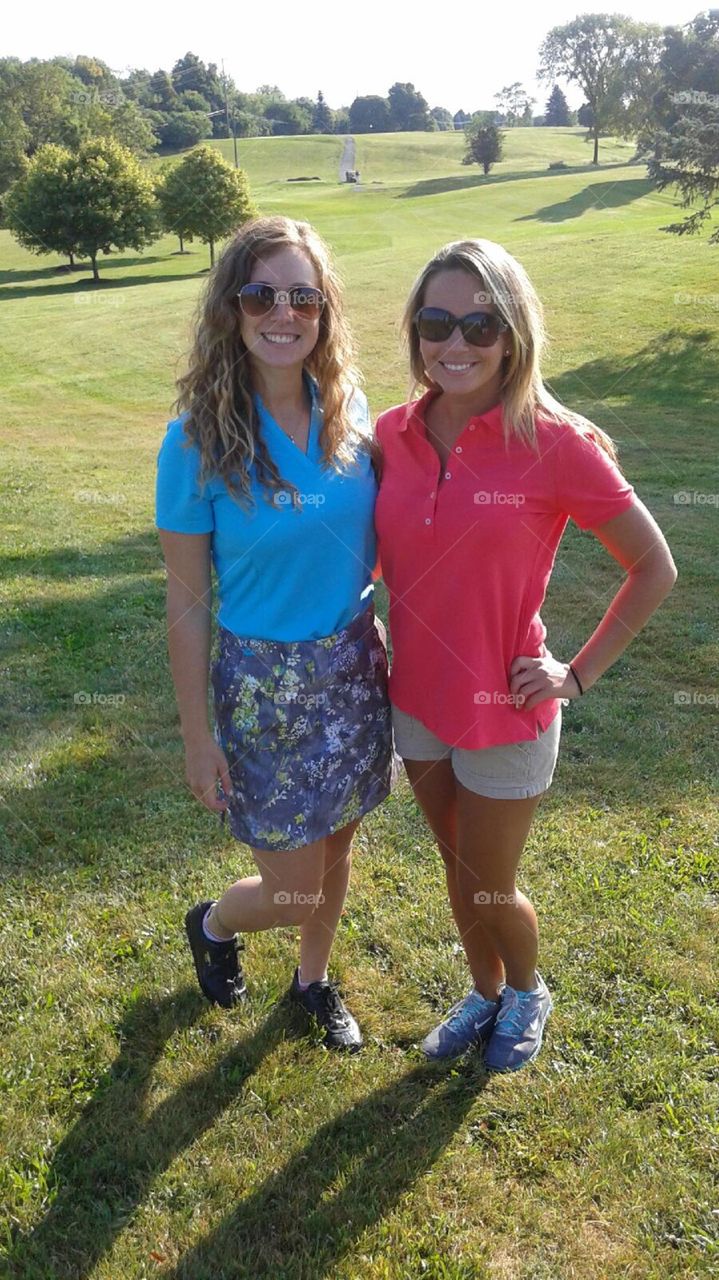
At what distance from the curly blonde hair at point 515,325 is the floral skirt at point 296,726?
710 millimetres

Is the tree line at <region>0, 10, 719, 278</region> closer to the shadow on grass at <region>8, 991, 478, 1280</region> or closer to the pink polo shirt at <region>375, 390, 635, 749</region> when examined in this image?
the pink polo shirt at <region>375, 390, 635, 749</region>

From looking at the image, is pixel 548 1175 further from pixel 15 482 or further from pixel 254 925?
pixel 15 482

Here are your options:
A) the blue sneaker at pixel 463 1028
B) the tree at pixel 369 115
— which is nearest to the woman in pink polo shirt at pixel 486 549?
the blue sneaker at pixel 463 1028

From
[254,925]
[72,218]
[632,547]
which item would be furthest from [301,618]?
[72,218]

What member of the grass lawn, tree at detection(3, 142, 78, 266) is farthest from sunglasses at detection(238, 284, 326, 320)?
tree at detection(3, 142, 78, 266)

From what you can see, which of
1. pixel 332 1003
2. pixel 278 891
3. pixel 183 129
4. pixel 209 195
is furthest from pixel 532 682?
pixel 183 129

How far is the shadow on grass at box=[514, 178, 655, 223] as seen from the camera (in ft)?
117

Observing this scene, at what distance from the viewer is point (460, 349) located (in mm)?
2113

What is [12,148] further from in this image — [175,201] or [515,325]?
[515,325]

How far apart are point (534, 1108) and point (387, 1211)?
546 mm

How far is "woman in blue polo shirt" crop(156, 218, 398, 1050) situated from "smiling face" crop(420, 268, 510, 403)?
0.31m

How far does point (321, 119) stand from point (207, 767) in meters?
104

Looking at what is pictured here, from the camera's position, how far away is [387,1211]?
2424 mm

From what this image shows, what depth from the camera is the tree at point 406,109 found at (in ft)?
324
